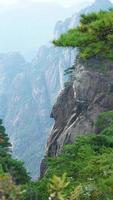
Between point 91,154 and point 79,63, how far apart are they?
3832 cm

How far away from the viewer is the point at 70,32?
10.9m

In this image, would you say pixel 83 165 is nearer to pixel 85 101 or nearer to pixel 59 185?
pixel 59 185

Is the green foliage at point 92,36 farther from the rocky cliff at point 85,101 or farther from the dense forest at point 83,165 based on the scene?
the rocky cliff at point 85,101

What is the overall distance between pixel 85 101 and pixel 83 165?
37.7 metres

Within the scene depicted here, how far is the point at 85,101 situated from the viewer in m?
62.9

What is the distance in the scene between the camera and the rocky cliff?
60.0m

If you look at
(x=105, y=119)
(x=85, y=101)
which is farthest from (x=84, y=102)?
(x=105, y=119)

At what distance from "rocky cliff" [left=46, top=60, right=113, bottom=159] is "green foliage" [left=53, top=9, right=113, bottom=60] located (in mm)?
48127

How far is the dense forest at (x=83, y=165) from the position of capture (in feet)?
24.5

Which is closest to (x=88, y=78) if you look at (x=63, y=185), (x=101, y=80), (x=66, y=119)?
(x=101, y=80)

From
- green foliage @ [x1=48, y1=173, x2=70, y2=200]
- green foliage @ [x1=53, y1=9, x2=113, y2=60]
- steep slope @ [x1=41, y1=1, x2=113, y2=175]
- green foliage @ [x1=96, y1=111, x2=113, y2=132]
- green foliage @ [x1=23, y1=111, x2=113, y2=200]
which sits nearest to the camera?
green foliage @ [x1=48, y1=173, x2=70, y2=200]

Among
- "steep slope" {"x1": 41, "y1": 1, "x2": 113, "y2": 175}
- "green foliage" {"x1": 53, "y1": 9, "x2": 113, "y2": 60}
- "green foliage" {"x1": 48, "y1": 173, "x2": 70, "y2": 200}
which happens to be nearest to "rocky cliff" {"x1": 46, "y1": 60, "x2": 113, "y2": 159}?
"steep slope" {"x1": 41, "y1": 1, "x2": 113, "y2": 175}

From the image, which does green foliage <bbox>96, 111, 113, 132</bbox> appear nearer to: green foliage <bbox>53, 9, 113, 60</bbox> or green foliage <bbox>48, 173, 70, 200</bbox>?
green foliage <bbox>53, 9, 113, 60</bbox>

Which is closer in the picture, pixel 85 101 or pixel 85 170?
pixel 85 170
